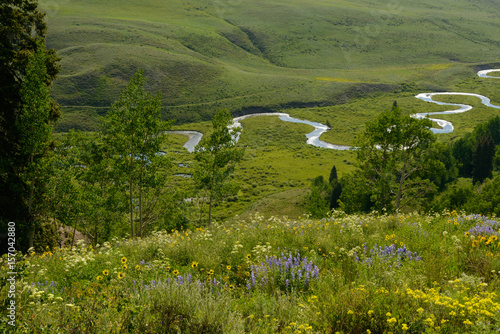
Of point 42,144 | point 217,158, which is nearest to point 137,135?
point 42,144

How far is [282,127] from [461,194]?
483 feet

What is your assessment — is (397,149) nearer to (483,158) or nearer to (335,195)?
(335,195)

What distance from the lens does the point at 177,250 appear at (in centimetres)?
821

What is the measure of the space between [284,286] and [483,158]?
84.3m

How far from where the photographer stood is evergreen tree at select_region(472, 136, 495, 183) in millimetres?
73175

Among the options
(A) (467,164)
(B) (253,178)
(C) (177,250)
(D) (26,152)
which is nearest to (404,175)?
(C) (177,250)

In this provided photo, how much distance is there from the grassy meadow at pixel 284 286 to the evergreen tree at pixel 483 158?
256 feet

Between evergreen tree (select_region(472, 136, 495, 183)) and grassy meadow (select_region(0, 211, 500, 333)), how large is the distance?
7800 cm

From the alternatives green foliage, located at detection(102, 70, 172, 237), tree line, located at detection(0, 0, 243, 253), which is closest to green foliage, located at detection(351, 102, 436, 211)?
tree line, located at detection(0, 0, 243, 253)

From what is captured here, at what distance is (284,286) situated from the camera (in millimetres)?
6387

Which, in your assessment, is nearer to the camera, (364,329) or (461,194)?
(364,329)

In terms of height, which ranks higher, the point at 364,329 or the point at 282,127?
the point at 364,329

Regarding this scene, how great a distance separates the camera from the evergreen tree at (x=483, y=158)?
73.2 metres

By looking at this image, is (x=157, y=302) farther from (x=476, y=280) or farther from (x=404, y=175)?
(x=404, y=175)
